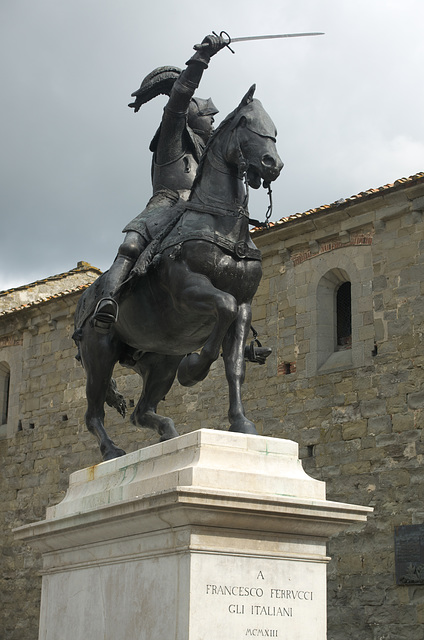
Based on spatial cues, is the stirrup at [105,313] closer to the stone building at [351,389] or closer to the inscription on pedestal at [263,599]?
the inscription on pedestal at [263,599]

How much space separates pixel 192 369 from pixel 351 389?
8.94 m

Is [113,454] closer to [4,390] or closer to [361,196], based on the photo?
[361,196]

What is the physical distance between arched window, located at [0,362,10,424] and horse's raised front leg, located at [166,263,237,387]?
16.8 metres

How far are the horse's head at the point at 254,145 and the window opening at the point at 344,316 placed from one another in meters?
9.39

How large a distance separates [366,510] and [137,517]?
56.2 inches

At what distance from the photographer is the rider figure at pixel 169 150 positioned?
7391 mm

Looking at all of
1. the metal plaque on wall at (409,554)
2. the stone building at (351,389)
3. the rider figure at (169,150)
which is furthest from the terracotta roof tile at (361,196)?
the rider figure at (169,150)

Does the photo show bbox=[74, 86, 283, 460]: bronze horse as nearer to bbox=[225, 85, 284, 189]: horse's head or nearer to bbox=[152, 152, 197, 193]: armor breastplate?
bbox=[225, 85, 284, 189]: horse's head


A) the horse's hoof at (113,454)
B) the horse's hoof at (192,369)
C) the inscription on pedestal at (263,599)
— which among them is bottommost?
the inscription on pedestal at (263,599)

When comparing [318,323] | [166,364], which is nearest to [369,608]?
[318,323]

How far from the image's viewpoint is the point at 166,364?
8133 millimetres

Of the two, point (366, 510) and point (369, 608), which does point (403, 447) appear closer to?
point (369, 608)

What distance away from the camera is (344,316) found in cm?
1652

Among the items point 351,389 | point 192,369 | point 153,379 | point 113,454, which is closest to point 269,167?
point 192,369
